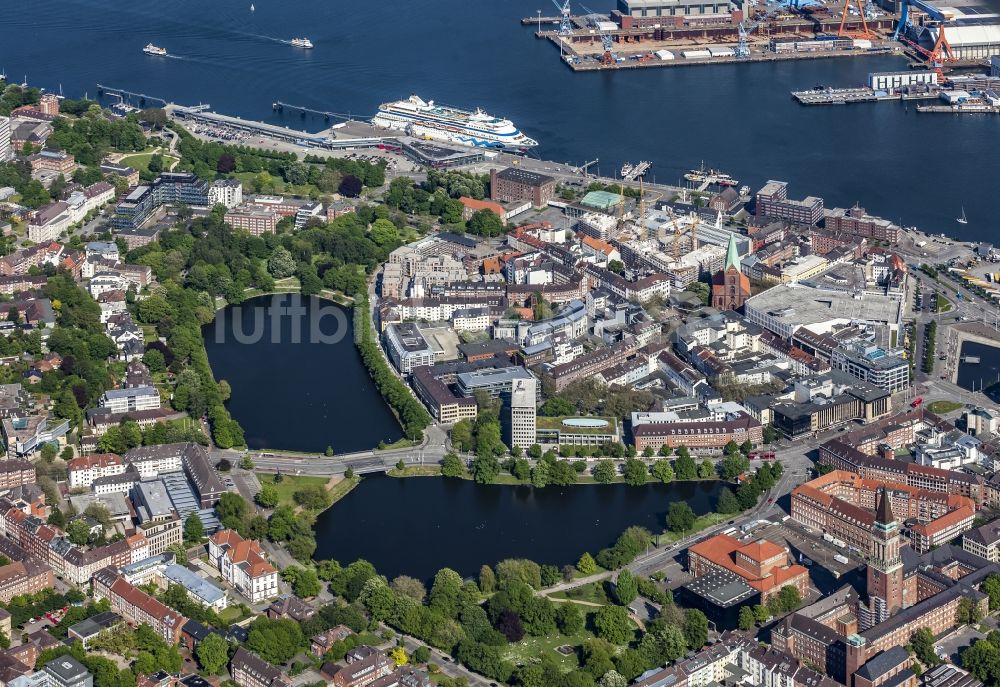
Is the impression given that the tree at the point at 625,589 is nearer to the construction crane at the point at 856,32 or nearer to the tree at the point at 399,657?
the tree at the point at 399,657

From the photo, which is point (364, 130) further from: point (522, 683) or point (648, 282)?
point (522, 683)

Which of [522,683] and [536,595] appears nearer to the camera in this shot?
[522,683]

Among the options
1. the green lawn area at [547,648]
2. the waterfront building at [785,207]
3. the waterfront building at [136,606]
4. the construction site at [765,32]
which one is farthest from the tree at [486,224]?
the green lawn area at [547,648]

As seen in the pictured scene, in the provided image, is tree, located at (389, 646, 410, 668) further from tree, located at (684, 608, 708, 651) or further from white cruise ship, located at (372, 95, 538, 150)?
white cruise ship, located at (372, 95, 538, 150)

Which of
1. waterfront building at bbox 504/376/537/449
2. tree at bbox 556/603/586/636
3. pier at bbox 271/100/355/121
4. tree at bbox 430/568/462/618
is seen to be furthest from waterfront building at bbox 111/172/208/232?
tree at bbox 556/603/586/636

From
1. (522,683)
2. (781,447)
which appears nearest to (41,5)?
(781,447)

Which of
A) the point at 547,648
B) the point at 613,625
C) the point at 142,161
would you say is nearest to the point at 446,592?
the point at 547,648
